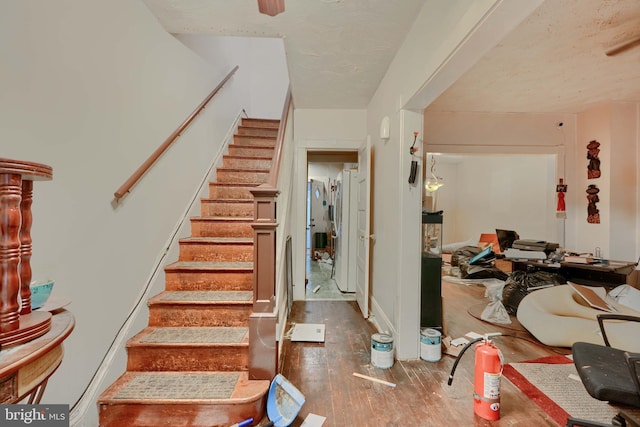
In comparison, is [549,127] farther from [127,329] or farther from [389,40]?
[127,329]

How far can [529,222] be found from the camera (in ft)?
21.0

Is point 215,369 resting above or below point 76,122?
below

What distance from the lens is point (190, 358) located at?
1985 millimetres

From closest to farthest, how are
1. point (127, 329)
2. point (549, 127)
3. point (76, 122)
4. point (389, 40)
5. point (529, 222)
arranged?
point (76, 122)
point (127, 329)
point (389, 40)
point (549, 127)
point (529, 222)

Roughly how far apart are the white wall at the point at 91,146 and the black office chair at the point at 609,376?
2615 mm

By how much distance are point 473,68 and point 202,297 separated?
314 cm

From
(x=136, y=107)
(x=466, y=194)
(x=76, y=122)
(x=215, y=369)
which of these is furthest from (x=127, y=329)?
(x=466, y=194)

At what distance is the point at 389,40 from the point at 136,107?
6.63 ft

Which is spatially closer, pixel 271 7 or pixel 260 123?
pixel 271 7

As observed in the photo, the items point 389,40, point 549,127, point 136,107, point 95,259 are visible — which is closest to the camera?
point 95,259

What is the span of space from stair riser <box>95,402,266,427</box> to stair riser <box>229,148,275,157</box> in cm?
308

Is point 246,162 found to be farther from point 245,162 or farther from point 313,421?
point 313,421

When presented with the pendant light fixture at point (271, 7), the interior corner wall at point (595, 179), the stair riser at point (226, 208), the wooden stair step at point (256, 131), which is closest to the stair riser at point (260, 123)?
the wooden stair step at point (256, 131)

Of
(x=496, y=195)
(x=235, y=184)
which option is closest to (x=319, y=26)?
(x=235, y=184)
